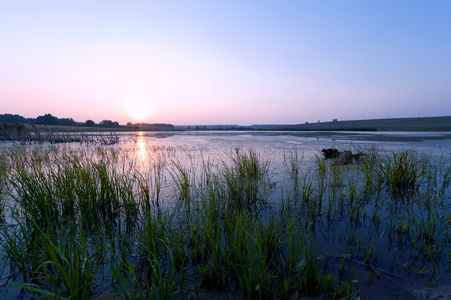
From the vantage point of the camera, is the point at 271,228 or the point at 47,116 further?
the point at 47,116

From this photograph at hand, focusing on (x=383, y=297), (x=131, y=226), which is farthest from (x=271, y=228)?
(x=131, y=226)

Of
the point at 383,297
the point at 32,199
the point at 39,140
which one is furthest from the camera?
the point at 39,140

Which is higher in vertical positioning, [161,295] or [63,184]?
[63,184]

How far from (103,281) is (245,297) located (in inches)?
64.8

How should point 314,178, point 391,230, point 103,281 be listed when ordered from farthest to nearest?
point 314,178 → point 391,230 → point 103,281

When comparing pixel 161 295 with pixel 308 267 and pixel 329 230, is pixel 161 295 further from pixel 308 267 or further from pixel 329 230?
pixel 329 230

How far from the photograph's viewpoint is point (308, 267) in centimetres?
223

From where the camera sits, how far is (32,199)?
3682mm

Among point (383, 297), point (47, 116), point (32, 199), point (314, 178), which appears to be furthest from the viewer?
point (47, 116)

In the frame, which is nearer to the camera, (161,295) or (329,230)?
(161,295)

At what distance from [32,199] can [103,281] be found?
2.43 metres

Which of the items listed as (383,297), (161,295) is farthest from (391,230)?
(161,295)

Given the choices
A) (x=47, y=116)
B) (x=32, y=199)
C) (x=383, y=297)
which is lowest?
(x=383, y=297)

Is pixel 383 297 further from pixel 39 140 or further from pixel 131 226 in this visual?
pixel 39 140
